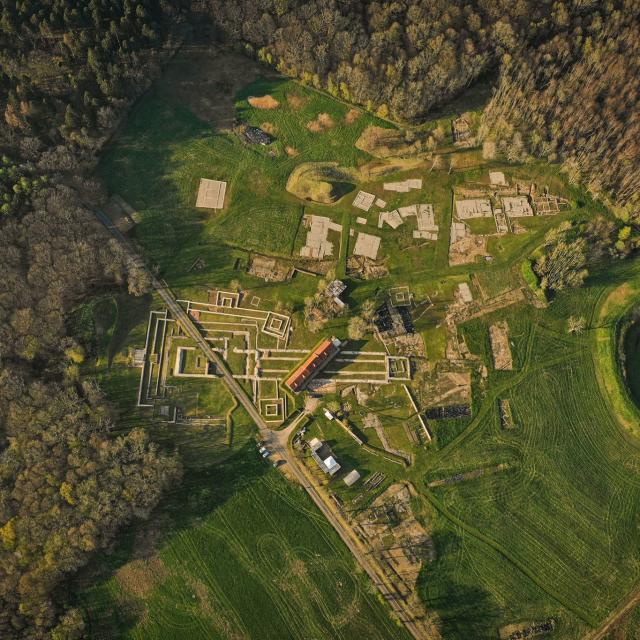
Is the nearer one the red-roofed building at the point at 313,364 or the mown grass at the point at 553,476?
the mown grass at the point at 553,476

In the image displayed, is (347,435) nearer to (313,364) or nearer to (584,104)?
(313,364)

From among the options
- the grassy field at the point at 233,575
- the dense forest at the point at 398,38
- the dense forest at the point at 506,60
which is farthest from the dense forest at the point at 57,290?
the dense forest at the point at 506,60

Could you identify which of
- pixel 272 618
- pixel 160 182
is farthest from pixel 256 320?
pixel 272 618

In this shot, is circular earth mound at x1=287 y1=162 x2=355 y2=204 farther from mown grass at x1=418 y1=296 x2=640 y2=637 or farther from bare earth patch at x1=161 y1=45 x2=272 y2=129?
mown grass at x1=418 y1=296 x2=640 y2=637

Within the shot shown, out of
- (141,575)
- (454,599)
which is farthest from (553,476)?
(141,575)

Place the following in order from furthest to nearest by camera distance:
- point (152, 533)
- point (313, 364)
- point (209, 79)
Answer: point (209, 79) < point (313, 364) < point (152, 533)

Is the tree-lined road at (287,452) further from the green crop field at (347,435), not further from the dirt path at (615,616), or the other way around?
the dirt path at (615,616)

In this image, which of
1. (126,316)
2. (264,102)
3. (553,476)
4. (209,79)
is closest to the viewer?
(553,476)
